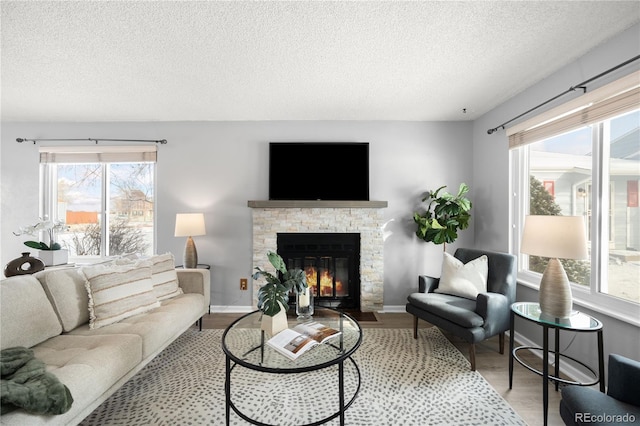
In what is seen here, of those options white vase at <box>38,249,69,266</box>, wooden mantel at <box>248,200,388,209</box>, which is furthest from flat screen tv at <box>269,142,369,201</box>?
white vase at <box>38,249,69,266</box>

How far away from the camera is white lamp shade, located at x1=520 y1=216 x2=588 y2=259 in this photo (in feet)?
5.37

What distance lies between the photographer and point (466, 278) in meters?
2.58

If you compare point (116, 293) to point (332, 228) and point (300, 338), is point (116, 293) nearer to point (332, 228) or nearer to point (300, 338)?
point (300, 338)

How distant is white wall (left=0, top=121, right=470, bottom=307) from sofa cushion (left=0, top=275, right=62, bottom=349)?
1.73 metres

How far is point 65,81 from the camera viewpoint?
2.41m

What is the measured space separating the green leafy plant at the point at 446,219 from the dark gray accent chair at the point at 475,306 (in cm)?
33

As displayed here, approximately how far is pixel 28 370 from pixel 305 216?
250 centimetres

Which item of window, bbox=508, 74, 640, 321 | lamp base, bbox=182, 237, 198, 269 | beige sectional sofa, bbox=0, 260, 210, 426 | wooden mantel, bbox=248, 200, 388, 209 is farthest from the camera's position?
wooden mantel, bbox=248, 200, 388, 209

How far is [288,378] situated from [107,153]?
3.50 meters

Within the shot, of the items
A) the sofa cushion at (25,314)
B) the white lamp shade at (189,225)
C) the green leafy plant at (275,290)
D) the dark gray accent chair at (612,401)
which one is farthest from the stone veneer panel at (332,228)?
the dark gray accent chair at (612,401)

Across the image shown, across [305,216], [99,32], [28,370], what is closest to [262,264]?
[305,216]

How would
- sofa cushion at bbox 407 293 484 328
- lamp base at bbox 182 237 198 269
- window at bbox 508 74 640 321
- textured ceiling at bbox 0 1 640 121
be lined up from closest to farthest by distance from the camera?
textured ceiling at bbox 0 1 640 121 < window at bbox 508 74 640 321 < sofa cushion at bbox 407 293 484 328 < lamp base at bbox 182 237 198 269

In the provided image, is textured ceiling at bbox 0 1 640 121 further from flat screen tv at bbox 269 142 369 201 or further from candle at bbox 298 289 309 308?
candle at bbox 298 289 309 308

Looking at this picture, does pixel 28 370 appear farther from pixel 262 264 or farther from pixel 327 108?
pixel 327 108
